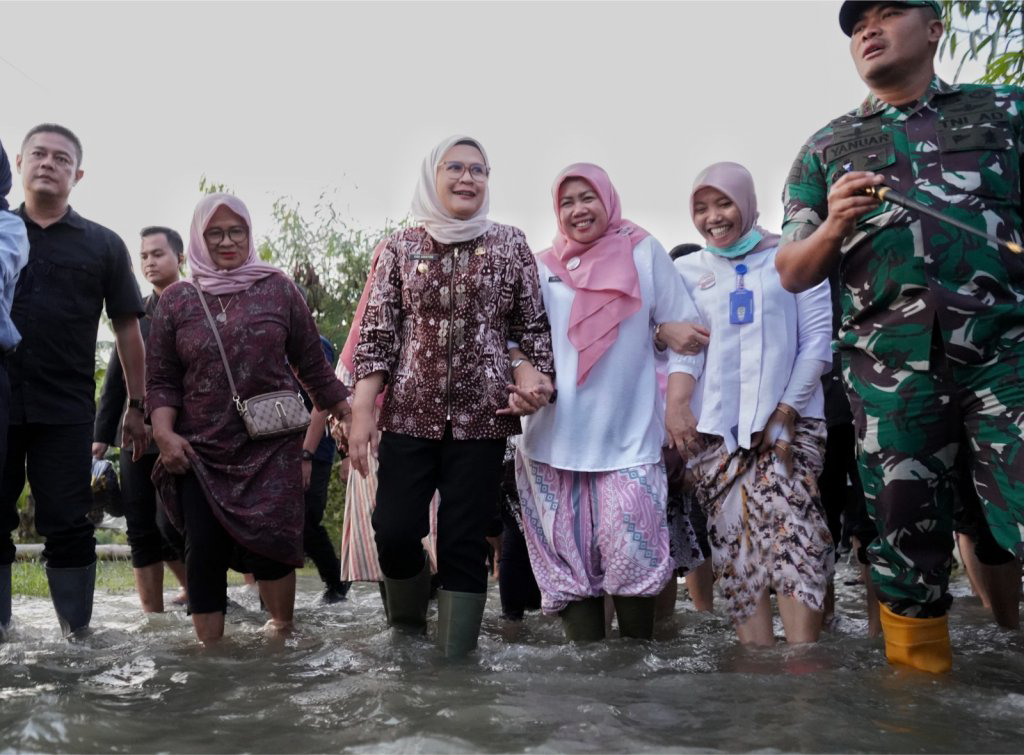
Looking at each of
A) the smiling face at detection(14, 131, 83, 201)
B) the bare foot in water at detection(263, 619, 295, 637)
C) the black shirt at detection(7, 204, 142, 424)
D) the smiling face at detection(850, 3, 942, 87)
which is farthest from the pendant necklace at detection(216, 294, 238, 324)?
the smiling face at detection(850, 3, 942, 87)

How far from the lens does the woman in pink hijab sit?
4.31m

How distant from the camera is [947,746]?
274cm

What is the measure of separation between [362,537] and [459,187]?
5.77 feet

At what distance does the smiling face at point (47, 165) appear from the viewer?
16.0 ft

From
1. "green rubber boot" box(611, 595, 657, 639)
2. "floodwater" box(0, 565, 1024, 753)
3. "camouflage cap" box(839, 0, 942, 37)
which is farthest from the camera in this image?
"green rubber boot" box(611, 595, 657, 639)

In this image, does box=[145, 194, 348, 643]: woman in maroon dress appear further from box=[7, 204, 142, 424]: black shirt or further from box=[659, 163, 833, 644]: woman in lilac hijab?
box=[659, 163, 833, 644]: woman in lilac hijab

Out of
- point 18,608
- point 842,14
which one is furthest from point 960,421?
point 18,608

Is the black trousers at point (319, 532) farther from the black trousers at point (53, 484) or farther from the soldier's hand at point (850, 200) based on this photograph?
the soldier's hand at point (850, 200)

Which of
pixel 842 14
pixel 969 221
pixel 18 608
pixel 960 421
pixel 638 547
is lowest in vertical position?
pixel 18 608

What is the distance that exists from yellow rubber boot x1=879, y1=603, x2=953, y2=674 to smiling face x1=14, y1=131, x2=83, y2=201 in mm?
3718

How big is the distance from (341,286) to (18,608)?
9139 millimetres

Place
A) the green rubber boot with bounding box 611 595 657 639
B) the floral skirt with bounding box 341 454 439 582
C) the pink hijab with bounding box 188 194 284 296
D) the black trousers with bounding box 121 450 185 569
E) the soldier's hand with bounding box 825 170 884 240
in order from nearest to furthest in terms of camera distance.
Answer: the soldier's hand with bounding box 825 170 884 240 < the green rubber boot with bounding box 611 595 657 639 < the pink hijab with bounding box 188 194 284 296 < the floral skirt with bounding box 341 454 439 582 < the black trousers with bounding box 121 450 185 569

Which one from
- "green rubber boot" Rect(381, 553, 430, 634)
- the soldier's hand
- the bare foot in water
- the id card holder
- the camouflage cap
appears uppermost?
the camouflage cap

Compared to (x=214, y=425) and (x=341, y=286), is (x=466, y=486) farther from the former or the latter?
(x=341, y=286)
